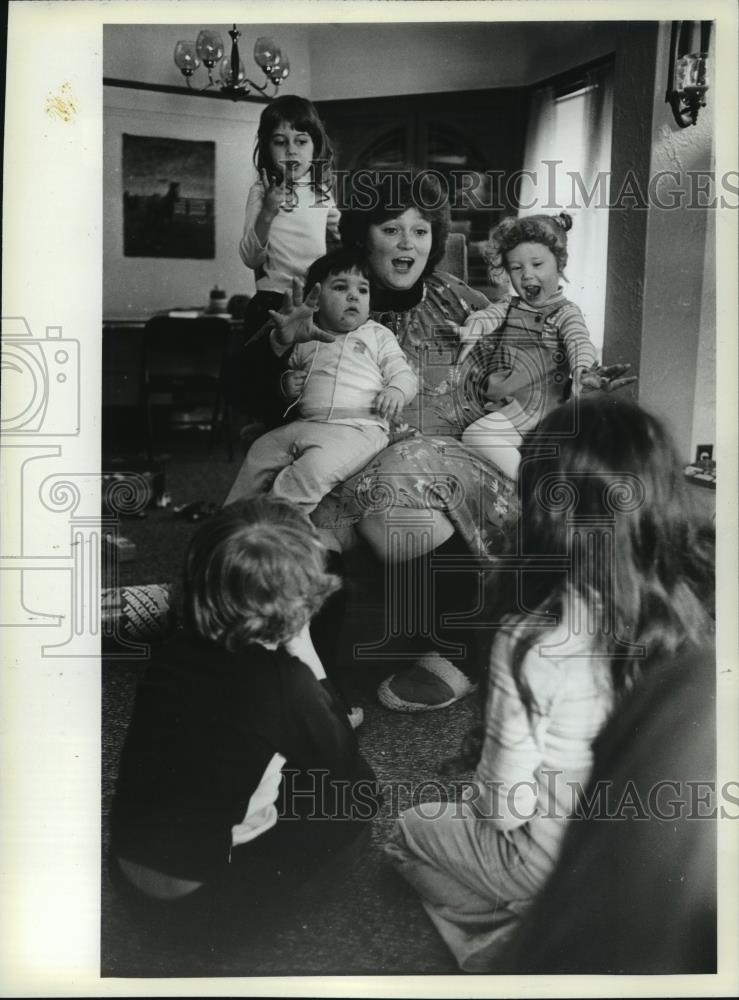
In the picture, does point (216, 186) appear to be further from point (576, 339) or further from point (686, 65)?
point (686, 65)

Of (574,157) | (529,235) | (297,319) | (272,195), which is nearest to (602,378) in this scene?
(529,235)

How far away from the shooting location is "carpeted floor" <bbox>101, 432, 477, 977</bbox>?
1.66 metres

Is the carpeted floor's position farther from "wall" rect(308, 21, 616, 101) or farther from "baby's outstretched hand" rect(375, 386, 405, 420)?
"wall" rect(308, 21, 616, 101)

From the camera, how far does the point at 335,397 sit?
67.7 inches

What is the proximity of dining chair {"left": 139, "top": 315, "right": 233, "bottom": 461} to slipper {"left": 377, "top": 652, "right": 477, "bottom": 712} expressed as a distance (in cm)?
50

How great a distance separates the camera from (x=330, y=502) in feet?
5.60

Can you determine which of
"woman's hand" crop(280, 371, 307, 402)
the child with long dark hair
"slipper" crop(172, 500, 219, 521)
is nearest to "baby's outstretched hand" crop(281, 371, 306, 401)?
"woman's hand" crop(280, 371, 307, 402)

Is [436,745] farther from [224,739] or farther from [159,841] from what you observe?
[159,841]

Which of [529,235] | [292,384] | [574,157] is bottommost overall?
[292,384]

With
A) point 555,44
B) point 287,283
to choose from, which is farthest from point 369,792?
point 555,44

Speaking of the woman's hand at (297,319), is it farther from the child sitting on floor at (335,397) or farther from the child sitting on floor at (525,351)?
the child sitting on floor at (525,351)

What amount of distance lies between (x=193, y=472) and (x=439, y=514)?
0.45 m

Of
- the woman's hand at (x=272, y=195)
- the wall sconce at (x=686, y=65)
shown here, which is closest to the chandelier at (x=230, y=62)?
the woman's hand at (x=272, y=195)

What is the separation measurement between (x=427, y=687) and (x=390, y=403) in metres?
0.51
